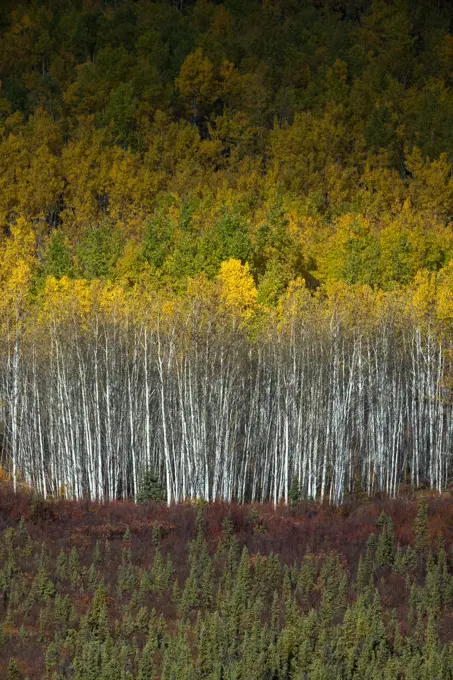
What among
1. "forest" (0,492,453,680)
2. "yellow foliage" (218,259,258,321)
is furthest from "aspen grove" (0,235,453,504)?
"forest" (0,492,453,680)

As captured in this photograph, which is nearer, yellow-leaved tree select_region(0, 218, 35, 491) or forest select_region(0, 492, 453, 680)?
forest select_region(0, 492, 453, 680)

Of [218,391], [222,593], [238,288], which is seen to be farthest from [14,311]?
[222,593]

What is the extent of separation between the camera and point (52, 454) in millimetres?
43594

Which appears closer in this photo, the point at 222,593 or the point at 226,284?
the point at 222,593

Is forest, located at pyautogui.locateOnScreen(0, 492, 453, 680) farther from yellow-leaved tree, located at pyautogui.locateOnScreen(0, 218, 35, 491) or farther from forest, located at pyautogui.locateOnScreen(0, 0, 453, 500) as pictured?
yellow-leaved tree, located at pyautogui.locateOnScreen(0, 218, 35, 491)

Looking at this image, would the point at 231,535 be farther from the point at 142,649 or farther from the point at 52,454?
the point at 52,454

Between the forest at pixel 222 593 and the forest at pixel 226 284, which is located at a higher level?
the forest at pixel 226 284

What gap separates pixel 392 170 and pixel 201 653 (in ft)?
286

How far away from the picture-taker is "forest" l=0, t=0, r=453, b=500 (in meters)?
43.3

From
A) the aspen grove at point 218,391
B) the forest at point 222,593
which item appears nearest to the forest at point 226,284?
the aspen grove at point 218,391

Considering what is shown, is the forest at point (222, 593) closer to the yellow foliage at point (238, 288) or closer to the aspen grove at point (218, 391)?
the aspen grove at point (218, 391)

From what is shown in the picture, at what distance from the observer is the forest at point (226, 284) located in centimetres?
4334

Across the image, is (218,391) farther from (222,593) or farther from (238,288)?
(222,593)

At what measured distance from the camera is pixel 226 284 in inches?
2041
